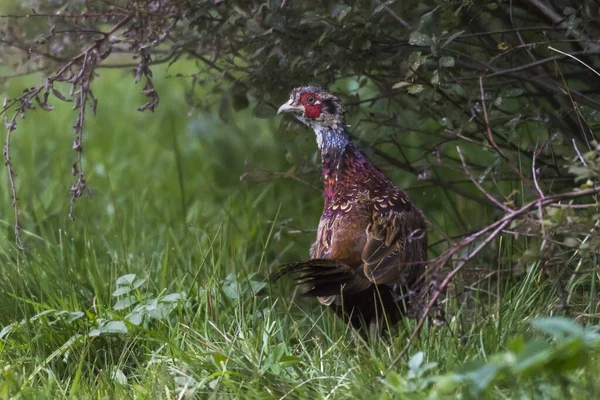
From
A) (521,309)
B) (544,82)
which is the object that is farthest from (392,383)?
(544,82)

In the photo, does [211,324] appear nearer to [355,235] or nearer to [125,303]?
[125,303]

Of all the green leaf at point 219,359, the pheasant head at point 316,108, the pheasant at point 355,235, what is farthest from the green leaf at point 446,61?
the green leaf at point 219,359

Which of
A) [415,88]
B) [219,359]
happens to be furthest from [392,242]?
[219,359]

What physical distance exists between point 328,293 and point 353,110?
1.10 meters

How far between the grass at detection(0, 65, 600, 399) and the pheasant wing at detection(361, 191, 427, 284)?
8.4 inches

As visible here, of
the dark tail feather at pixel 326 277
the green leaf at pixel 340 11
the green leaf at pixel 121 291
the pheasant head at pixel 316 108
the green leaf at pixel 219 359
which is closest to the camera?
the green leaf at pixel 219 359

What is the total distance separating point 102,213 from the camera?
511 cm

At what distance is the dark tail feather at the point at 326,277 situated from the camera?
319 centimetres

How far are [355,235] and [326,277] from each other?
32cm

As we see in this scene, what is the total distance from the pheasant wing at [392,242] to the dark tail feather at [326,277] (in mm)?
52

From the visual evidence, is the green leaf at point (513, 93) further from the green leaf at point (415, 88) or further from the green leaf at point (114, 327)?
the green leaf at point (114, 327)

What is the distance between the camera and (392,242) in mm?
3521

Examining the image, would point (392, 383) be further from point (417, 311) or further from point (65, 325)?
point (65, 325)

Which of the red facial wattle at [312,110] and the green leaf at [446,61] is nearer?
the green leaf at [446,61]
